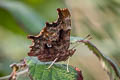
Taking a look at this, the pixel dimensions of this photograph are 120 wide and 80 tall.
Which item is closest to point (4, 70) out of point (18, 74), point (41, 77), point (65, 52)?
point (65, 52)

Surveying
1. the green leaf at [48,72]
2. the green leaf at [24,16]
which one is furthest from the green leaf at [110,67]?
the green leaf at [24,16]

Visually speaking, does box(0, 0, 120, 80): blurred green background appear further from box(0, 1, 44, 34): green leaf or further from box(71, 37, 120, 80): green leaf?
box(71, 37, 120, 80): green leaf

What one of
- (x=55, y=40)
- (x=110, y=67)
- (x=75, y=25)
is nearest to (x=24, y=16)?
(x=75, y=25)

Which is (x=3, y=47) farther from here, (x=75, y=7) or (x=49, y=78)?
(x=49, y=78)

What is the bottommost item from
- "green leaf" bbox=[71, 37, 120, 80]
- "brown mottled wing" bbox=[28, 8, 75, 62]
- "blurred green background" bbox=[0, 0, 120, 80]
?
"green leaf" bbox=[71, 37, 120, 80]

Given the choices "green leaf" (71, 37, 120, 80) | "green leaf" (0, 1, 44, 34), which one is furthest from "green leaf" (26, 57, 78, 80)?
"green leaf" (0, 1, 44, 34)

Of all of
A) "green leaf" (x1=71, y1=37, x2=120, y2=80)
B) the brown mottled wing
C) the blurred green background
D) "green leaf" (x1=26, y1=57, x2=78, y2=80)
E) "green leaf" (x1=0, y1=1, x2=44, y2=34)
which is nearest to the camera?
"green leaf" (x1=26, y1=57, x2=78, y2=80)
